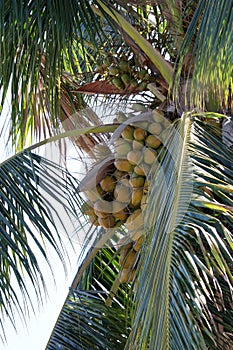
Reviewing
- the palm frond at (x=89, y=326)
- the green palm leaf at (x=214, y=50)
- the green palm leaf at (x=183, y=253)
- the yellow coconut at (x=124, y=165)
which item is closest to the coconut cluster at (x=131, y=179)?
the yellow coconut at (x=124, y=165)

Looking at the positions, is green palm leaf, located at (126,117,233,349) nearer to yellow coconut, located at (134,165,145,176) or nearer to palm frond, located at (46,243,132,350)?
yellow coconut, located at (134,165,145,176)

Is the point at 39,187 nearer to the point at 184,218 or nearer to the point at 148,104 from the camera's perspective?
the point at 148,104

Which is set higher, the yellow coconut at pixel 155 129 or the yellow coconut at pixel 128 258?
the yellow coconut at pixel 155 129

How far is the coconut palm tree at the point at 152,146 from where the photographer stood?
10.2 feet

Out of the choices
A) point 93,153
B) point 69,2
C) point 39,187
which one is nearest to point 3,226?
point 39,187

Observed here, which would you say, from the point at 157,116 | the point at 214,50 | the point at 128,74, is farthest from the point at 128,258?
the point at 214,50

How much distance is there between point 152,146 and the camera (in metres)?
3.65

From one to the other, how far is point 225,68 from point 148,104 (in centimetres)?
70

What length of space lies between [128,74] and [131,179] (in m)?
0.58

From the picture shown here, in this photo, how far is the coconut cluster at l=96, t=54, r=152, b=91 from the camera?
3.91 meters

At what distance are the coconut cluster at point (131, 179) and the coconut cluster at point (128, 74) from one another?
219 mm

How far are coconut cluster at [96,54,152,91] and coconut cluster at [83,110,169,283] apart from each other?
8.6 inches

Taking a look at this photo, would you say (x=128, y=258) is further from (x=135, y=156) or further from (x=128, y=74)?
(x=128, y=74)

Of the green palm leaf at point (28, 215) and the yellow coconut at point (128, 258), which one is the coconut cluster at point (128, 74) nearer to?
the green palm leaf at point (28, 215)
